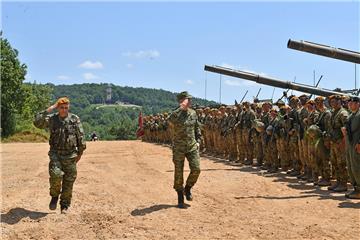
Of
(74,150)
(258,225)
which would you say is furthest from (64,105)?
(258,225)

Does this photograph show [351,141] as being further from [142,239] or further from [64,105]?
[64,105]

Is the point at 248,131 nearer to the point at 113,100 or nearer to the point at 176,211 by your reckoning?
the point at 176,211

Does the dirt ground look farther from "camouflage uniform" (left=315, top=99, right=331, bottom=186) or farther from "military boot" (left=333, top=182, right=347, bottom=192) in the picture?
"camouflage uniform" (left=315, top=99, right=331, bottom=186)

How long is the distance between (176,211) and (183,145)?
1220 millimetres

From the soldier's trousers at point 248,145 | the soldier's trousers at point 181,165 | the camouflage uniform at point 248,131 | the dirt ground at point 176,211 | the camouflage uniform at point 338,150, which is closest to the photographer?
the dirt ground at point 176,211

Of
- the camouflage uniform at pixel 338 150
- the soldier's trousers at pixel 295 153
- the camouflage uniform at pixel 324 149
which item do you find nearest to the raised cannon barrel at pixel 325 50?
the camouflage uniform at pixel 324 149

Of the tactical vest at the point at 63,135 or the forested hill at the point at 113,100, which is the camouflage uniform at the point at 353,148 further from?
Answer: the forested hill at the point at 113,100

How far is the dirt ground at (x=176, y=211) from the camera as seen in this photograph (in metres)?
6.98

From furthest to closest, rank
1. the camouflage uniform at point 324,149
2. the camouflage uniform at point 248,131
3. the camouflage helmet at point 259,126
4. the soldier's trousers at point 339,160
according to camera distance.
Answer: the camouflage uniform at point 248,131, the camouflage helmet at point 259,126, the camouflage uniform at point 324,149, the soldier's trousers at point 339,160

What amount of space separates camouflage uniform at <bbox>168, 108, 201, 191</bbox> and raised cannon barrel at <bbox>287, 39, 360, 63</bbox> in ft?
17.8

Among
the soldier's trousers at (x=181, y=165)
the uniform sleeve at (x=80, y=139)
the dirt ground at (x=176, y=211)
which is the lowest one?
the dirt ground at (x=176, y=211)

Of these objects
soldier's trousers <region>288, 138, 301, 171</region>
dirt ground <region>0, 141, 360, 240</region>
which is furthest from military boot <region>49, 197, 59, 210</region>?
soldier's trousers <region>288, 138, 301, 171</region>

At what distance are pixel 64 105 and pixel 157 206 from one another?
2490 mm

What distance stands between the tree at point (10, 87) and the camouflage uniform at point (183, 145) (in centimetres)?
3505
